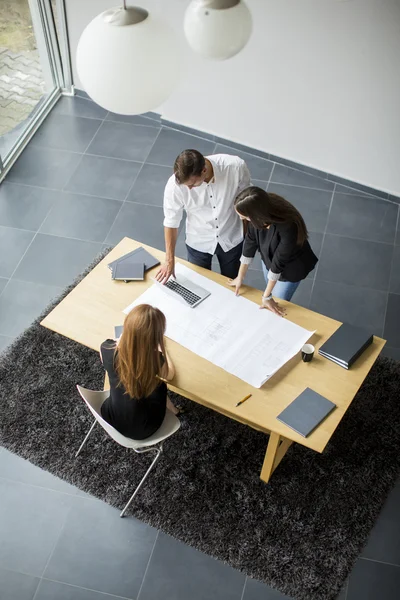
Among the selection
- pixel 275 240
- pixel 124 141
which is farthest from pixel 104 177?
pixel 275 240

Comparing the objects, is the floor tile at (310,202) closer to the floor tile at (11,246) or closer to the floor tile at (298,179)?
the floor tile at (298,179)

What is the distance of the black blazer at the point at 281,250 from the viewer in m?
3.62

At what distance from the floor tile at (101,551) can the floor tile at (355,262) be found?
2.27m

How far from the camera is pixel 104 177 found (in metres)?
5.86

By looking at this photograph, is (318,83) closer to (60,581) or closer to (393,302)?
(393,302)

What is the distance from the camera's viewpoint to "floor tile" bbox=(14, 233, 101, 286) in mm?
5074

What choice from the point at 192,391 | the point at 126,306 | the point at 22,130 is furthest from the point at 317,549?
the point at 22,130

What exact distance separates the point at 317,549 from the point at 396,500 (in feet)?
1.82

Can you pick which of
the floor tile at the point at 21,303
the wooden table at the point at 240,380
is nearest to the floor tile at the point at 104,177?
the floor tile at the point at 21,303

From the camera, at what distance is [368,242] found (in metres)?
5.33

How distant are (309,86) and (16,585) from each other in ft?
12.9

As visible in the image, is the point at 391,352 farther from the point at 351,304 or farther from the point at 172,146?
the point at 172,146

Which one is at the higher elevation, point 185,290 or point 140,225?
point 185,290

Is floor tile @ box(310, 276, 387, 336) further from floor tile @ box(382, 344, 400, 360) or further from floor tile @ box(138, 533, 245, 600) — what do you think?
floor tile @ box(138, 533, 245, 600)
